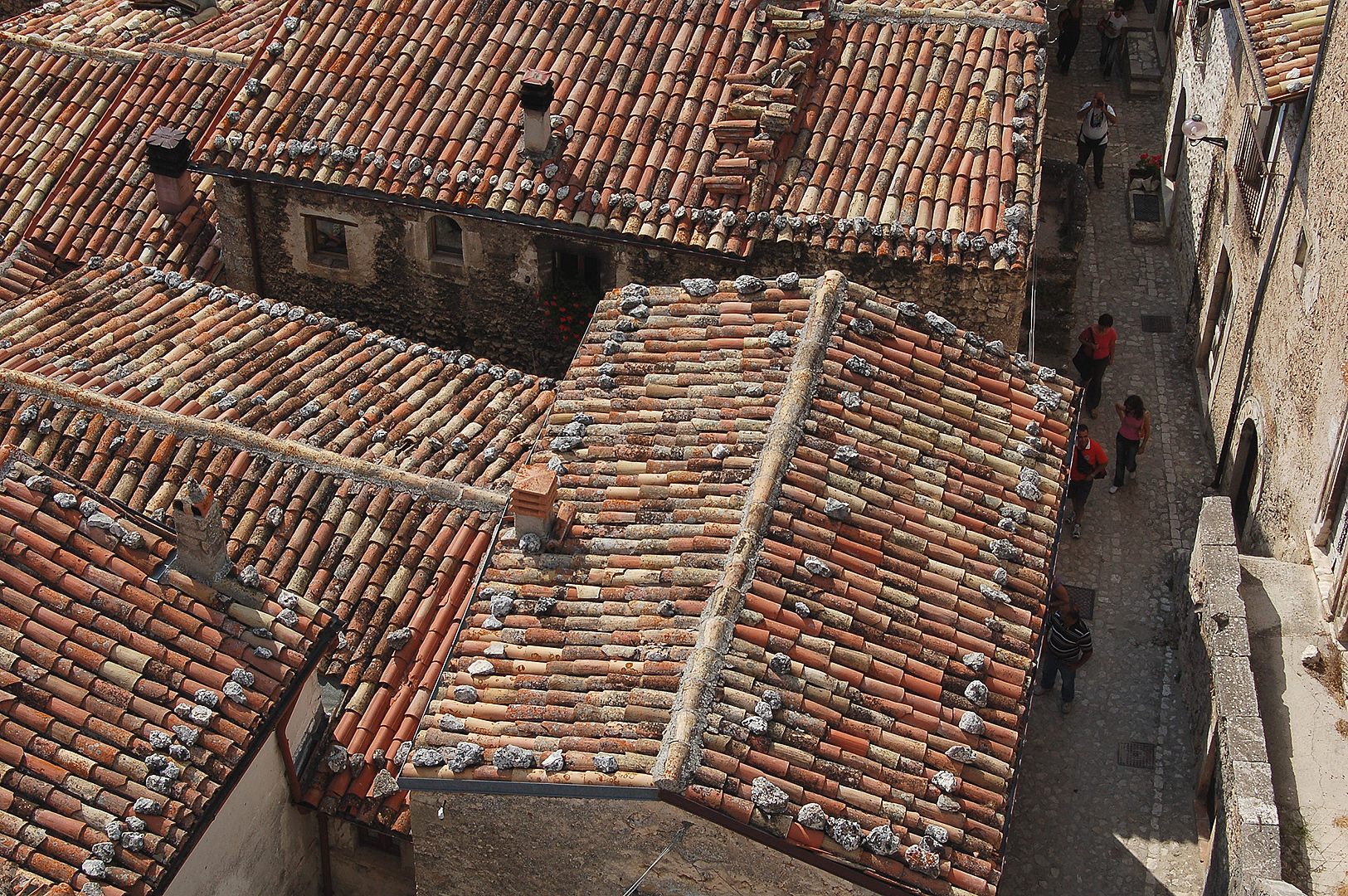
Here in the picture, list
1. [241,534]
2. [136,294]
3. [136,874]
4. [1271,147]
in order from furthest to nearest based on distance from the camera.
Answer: [1271,147], [136,294], [241,534], [136,874]

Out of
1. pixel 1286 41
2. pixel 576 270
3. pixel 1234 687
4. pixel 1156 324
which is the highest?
pixel 1286 41

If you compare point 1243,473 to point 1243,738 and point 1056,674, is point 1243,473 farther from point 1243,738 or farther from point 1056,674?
point 1243,738

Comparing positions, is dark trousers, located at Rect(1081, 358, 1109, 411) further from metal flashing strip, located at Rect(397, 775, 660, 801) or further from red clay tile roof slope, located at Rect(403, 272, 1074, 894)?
metal flashing strip, located at Rect(397, 775, 660, 801)

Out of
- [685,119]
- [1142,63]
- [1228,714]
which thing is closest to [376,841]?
[1228,714]

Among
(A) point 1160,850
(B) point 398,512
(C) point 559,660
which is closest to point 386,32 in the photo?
(B) point 398,512

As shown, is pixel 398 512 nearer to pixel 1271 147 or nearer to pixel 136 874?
pixel 136 874


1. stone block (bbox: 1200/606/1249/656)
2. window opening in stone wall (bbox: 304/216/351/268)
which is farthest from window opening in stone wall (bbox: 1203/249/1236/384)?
window opening in stone wall (bbox: 304/216/351/268)
